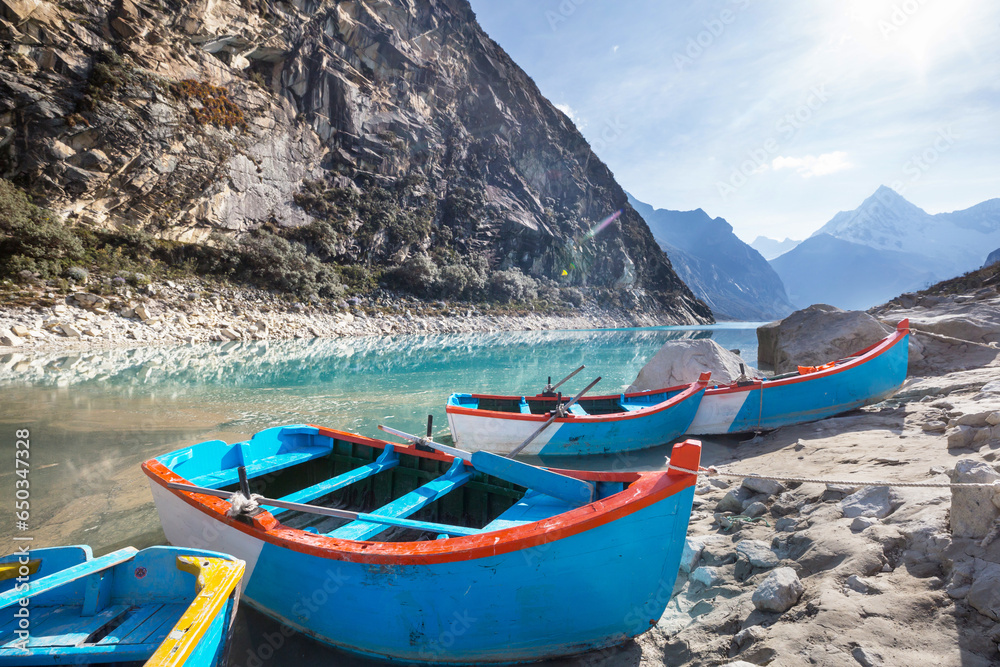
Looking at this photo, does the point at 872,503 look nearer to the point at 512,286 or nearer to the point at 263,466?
the point at 263,466

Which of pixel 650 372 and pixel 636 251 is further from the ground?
pixel 636 251

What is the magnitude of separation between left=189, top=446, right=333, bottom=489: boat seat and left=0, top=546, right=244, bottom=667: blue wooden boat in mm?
1448

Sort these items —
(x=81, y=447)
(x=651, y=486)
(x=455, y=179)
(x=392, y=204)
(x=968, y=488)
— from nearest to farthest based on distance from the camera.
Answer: (x=968, y=488), (x=651, y=486), (x=81, y=447), (x=392, y=204), (x=455, y=179)

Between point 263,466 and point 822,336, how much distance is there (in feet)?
45.0

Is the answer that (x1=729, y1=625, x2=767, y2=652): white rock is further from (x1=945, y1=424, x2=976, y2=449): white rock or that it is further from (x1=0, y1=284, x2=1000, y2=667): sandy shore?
(x1=945, y1=424, x2=976, y2=449): white rock

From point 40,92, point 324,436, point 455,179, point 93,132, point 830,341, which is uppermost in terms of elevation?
point 455,179

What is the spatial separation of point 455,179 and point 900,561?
59.9 m

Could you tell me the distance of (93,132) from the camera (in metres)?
22.6

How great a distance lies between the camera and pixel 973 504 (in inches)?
91.6

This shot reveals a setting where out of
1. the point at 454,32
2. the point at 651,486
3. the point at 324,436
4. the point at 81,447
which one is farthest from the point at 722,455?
the point at 454,32

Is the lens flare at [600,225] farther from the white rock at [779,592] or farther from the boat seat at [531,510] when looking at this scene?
the white rock at [779,592]

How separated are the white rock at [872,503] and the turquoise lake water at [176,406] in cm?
342

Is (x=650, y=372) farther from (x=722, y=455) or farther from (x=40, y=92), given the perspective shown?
(x=40, y=92)

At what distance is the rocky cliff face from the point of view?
73.6 ft
